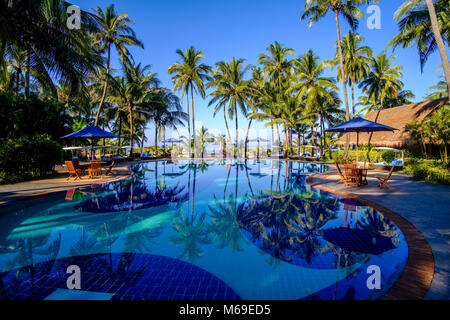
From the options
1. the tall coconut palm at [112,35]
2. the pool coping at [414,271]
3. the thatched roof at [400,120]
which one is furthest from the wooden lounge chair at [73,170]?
the thatched roof at [400,120]

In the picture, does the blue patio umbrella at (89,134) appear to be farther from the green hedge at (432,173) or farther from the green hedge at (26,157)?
the green hedge at (432,173)

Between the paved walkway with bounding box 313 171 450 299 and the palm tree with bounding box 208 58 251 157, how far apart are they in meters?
19.3

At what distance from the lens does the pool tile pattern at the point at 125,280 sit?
2.55 meters

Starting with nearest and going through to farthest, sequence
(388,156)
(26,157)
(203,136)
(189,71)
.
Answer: (26,157) → (388,156) → (189,71) → (203,136)

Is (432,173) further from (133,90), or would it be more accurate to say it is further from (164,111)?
(164,111)

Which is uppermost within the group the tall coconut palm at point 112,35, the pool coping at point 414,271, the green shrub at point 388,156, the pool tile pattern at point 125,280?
the tall coconut palm at point 112,35

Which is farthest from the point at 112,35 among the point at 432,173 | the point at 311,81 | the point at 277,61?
the point at 432,173

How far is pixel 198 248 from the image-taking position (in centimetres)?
381

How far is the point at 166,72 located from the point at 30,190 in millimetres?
20611

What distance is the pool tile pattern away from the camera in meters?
2.55

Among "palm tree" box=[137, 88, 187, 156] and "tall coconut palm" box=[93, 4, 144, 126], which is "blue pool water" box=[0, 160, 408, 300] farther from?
"palm tree" box=[137, 88, 187, 156]

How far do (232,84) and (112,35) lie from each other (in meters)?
13.2

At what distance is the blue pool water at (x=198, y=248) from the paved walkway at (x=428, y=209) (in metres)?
0.40

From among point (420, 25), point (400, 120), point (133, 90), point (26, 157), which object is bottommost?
point (26, 157)
